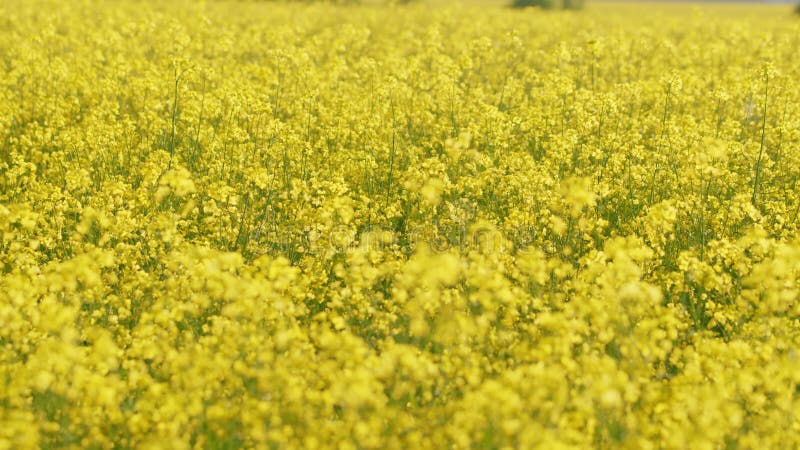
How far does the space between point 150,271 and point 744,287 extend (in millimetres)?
6613

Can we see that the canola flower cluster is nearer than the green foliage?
Yes

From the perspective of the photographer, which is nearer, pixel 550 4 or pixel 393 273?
pixel 393 273

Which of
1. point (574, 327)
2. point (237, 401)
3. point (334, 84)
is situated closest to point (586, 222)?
point (574, 327)

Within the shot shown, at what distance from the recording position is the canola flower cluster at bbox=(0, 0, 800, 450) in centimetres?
521

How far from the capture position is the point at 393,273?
7.45 m

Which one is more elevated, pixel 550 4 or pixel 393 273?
pixel 550 4

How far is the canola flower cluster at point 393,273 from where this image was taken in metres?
5.21

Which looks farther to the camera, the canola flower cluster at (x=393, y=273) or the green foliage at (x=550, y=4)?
the green foliage at (x=550, y=4)

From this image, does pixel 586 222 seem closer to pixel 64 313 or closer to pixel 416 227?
pixel 416 227

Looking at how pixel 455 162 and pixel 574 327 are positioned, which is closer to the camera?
pixel 574 327

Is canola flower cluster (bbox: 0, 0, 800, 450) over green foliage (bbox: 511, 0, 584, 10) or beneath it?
beneath

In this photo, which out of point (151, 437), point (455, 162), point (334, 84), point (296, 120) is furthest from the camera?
point (334, 84)

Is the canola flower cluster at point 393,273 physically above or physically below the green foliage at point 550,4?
below

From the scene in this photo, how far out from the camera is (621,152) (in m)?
9.95
